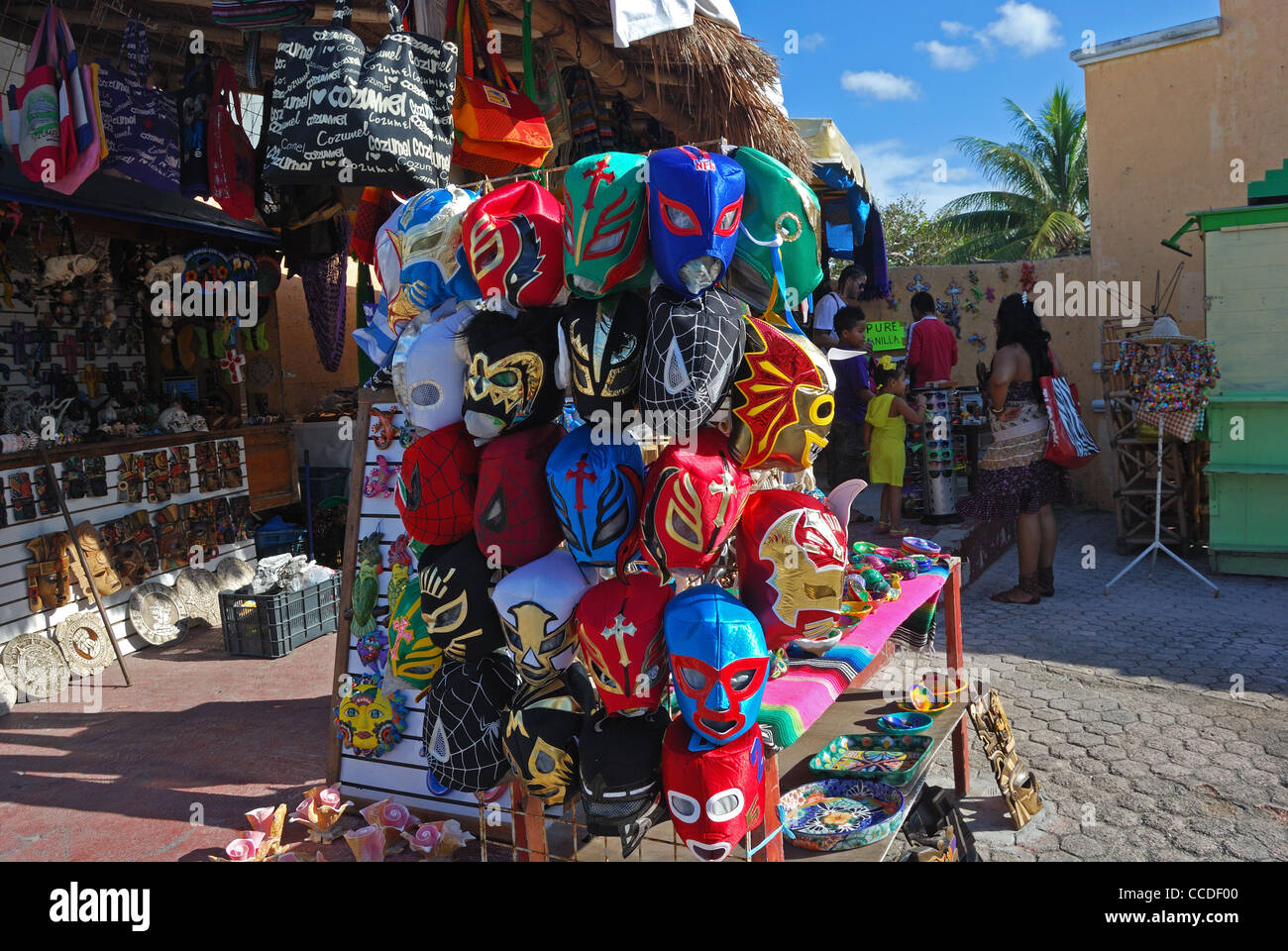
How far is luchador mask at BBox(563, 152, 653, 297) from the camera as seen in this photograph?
1.82 m

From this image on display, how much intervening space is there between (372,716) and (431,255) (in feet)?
5.96

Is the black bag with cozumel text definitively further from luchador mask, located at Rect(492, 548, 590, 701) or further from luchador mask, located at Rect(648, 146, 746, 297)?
luchador mask, located at Rect(492, 548, 590, 701)

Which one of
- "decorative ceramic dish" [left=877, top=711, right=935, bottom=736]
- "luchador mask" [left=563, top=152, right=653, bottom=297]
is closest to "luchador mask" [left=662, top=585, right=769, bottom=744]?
"luchador mask" [left=563, top=152, right=653, bottom=297]

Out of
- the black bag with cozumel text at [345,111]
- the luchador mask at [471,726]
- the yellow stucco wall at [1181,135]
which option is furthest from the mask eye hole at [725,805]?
the yellow stucco wall at [1181,135]

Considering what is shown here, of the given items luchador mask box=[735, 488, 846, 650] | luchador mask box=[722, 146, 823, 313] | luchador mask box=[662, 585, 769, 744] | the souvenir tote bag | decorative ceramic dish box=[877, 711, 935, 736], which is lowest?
decorative ceramic dish box=[877, 711, 935, 736]

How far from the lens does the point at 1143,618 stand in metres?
5.67

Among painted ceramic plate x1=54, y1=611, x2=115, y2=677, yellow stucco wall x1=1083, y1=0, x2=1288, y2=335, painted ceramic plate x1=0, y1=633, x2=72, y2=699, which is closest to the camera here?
painted ceramic plate x1=0, y1=633, x2=72, y2=699

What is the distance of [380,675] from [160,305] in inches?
182

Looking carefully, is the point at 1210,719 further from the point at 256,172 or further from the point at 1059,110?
the point at 1059,110

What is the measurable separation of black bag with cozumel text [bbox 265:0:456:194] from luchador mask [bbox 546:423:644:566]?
6.04 ft

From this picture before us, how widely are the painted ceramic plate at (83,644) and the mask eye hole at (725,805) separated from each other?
4877 millimetres

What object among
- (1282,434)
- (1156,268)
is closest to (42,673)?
(1282,434)

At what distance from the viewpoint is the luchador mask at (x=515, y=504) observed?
201 cm

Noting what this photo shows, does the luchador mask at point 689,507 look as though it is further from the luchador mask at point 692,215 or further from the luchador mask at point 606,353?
the luchador mask at point 692,215
